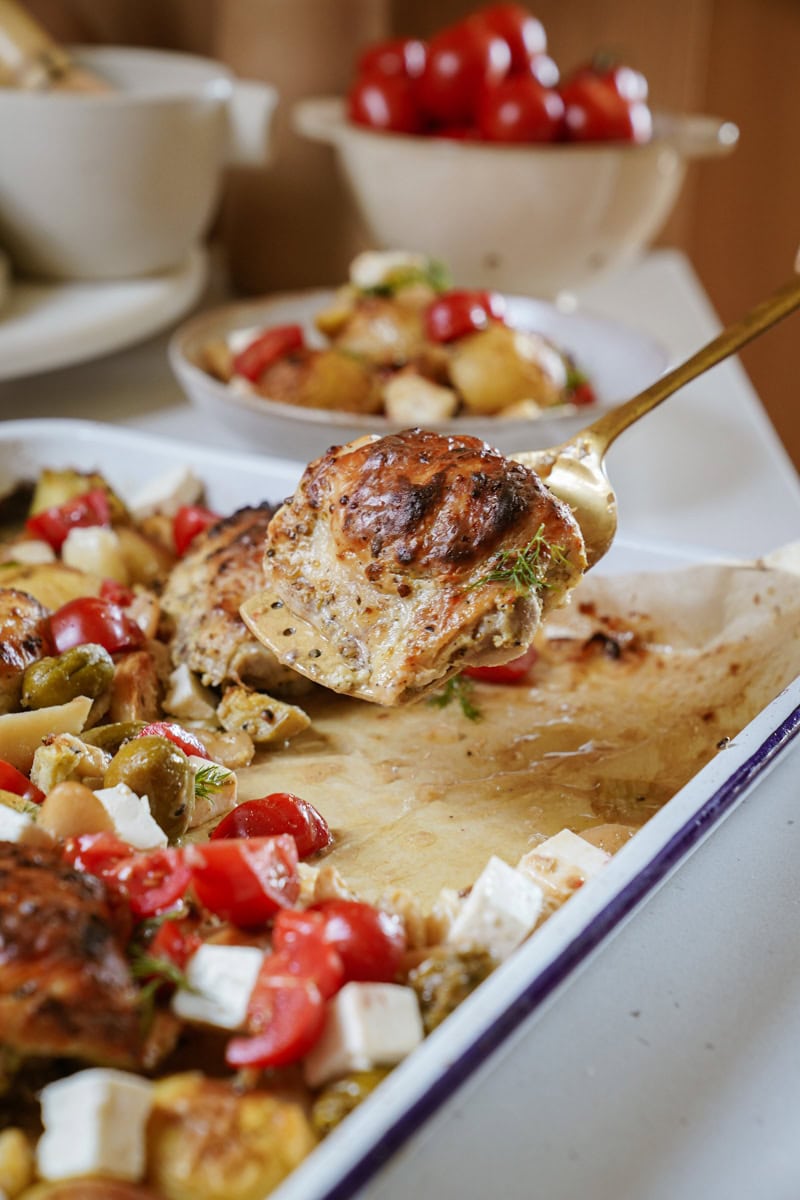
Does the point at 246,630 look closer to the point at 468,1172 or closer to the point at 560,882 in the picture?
the point at 560,882

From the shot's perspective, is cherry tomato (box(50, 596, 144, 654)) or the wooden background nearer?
cherry tomato (box(50, 596, 144, 654))

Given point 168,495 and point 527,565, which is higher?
point 527,565

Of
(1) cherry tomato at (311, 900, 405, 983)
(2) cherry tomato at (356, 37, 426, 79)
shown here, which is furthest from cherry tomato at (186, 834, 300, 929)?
(2) cherry tomato at (356, 37, 426, 79)

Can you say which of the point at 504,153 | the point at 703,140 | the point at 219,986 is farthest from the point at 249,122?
the point at 219,986

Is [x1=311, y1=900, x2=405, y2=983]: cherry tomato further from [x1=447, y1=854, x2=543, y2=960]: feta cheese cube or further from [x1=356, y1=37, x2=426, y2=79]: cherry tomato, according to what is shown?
[x1=356, y1=37, x2=426, y2=79]: cherry tomato

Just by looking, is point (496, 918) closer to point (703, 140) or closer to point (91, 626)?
point (91, 626)

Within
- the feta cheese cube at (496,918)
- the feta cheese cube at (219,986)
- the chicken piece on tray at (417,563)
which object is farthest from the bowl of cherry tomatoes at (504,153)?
the feta cheese cube at (219,986)
